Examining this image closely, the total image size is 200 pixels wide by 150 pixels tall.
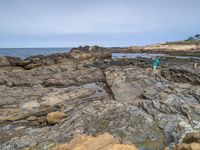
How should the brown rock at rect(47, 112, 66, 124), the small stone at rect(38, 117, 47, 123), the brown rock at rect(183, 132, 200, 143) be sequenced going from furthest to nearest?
the small stone at rect(38, 117, 47, 123)
the brown rock at rect(47, 112, 66, 124)
the brown rock at rect(183, 132, 200, 143)

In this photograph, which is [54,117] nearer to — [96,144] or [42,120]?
[42,120]

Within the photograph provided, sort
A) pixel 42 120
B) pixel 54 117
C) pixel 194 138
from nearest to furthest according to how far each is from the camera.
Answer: pixel 194 138 < pixel 54 117 < pixel 42 120

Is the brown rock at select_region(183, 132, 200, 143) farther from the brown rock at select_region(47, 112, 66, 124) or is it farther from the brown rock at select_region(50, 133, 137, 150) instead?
the brown rock at select_region(47, 112, 66, 124)

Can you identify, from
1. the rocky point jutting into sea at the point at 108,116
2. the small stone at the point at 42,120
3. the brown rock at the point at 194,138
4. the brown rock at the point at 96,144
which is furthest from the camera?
the small stone at the point at 42,120

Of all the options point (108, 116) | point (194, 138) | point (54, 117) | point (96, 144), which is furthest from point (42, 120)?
point (194, 138)

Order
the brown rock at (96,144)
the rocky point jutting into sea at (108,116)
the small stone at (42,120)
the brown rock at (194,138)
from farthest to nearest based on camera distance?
1. the small stone at (42,120)
2. the rocky point jutting into sea at (108,116)
3. the brown rock at (194,138)
4. the brown rock at (96,144)

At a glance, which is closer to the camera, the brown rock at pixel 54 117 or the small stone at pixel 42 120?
the brown rock at pixel 54 117

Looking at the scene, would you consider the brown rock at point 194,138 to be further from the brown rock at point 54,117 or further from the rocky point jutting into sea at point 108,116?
the brown rock at point 54,117

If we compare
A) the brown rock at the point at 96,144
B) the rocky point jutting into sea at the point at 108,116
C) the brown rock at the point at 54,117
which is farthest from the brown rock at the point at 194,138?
the brown rock at the point at 54,117

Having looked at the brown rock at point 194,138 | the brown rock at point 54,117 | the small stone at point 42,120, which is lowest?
the small stone at point 42,120

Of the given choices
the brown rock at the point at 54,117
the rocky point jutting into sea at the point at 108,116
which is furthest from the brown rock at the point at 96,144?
the brown rock at the point at 54,117

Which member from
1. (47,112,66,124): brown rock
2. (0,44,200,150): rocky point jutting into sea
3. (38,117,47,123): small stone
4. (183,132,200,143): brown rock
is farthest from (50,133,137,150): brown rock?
(38,117,47,123): small stone

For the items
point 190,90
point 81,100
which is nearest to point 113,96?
point 81,100

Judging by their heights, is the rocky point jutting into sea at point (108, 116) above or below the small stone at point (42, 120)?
above
